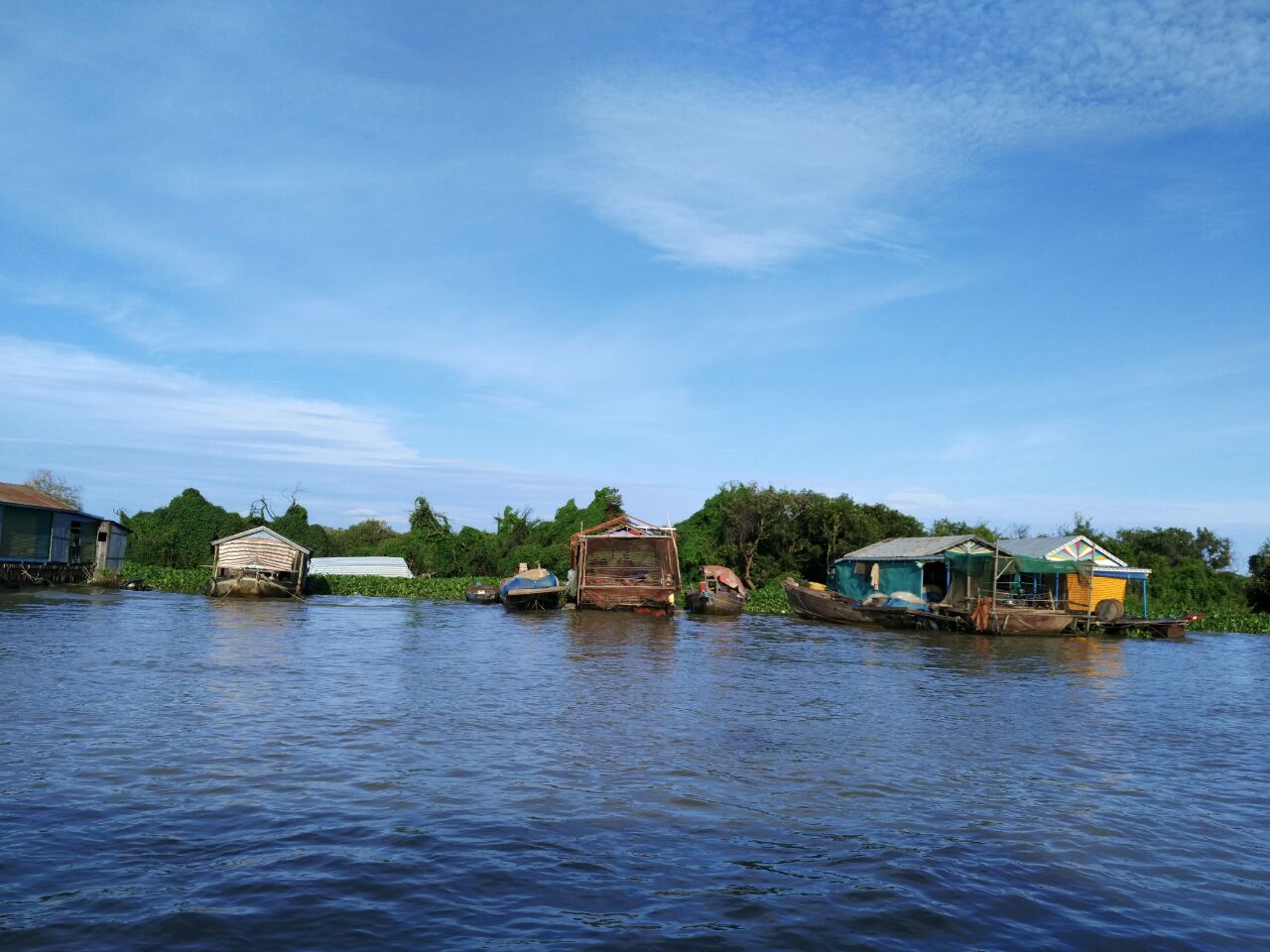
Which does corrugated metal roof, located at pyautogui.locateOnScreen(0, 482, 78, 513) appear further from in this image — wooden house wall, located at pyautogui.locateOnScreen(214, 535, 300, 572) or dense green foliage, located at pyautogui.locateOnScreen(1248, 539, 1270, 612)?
dense green foliage, located at pyautogui.locateOnScreen(1248, 539, 1270, 612)

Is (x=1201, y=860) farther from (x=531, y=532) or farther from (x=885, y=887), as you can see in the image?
(x=531, y=532)

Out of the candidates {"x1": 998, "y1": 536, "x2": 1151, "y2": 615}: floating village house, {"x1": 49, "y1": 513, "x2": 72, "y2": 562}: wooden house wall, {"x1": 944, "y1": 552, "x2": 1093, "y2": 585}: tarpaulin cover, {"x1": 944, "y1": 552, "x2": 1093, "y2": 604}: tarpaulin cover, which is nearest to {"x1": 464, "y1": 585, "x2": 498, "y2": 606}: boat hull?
{"x1": 49, "y1": 513, "x2": 72, "y2": 562}: wooden house wall

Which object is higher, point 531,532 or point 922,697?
point 531,532

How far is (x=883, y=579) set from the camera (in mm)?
43719

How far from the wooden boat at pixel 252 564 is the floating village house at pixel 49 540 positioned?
8.44 m

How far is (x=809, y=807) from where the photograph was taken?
9.03 metres

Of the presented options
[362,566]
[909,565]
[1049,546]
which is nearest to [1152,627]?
[1049,546]

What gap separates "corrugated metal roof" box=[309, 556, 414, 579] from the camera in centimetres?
5606

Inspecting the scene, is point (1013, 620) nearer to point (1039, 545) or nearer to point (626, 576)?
point (1039, 545)

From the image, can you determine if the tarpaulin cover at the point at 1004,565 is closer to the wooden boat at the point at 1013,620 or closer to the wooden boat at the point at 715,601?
the wooden boat at the point at 1013,620

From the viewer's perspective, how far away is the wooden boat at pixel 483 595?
46.2 meters

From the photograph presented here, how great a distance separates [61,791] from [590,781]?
16.4ft

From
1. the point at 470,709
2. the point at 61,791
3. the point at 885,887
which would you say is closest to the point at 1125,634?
the point at 470,709

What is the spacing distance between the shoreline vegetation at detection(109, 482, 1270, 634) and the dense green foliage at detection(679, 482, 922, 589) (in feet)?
0.23
